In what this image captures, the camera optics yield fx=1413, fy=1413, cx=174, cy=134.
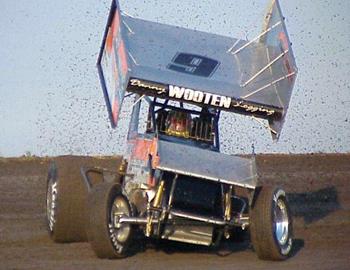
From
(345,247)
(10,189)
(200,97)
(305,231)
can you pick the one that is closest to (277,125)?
(200,97)

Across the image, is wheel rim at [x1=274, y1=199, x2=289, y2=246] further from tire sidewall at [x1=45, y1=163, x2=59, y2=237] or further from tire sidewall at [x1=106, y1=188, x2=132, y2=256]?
tire sidewall at [x1=45, y1=163, x2=59, y2=237]

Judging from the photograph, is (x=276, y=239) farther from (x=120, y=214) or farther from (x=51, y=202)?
(x=51, y=202)

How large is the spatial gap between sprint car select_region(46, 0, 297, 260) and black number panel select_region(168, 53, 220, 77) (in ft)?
0.04

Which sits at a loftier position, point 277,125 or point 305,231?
point 277,125

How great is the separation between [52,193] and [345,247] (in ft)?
11.0

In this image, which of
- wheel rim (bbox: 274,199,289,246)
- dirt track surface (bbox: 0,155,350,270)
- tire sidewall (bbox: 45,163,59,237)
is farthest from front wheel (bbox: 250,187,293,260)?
tire sidewall (bbox: 45,163,59,237)

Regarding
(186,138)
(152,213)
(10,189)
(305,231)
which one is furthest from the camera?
(10,189)

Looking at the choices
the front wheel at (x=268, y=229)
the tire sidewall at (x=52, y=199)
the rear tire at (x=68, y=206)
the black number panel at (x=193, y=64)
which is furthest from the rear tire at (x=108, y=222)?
the black number panel at (x=193, y=64)

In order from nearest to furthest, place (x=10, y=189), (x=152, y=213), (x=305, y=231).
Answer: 1. (x=152, y=213)
2. (x=305, y=231)
3. (x=10, y=189)

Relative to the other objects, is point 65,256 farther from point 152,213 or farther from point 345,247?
point 345,247

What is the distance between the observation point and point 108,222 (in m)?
14.1

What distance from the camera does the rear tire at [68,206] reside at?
50.3ft

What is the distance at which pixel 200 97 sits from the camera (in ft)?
47.8

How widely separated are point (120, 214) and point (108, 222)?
0.29m
